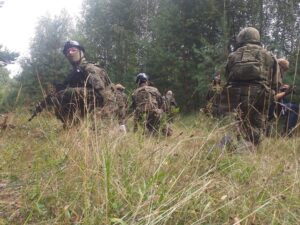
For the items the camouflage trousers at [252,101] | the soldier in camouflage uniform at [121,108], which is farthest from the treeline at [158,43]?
the camouflage trousers at [252,101]

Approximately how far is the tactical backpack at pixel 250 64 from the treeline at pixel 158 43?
1113cm

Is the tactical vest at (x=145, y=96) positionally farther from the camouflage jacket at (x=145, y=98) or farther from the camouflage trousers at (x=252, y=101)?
the camouflage trousers at (x=252, y=101)

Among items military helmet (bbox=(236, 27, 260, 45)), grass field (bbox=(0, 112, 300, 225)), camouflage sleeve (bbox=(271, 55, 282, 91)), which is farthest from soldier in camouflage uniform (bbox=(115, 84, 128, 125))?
grass field (bbox=(0, 112, 300, 225))

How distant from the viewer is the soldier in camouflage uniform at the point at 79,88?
4.98 metres

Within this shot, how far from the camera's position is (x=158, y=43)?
75.4ft

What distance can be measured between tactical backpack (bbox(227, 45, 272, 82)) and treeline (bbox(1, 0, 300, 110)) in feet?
36.5

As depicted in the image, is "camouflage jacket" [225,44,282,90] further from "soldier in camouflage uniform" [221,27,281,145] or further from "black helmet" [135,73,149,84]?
"black helmet" [135,73,149,84]

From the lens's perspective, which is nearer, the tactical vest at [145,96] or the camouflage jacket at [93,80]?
the camouflage jacket at [93,80]

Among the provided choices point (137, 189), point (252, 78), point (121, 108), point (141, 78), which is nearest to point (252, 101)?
point (252, 78)

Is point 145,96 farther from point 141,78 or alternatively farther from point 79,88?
point 79,88

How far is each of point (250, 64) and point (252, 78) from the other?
0.52 feet

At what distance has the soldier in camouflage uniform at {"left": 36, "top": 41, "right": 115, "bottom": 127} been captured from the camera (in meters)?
4.98

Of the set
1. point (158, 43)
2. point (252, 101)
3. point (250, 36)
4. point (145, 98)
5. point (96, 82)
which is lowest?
point (158, 43)

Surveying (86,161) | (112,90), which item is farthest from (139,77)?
(86,161)
